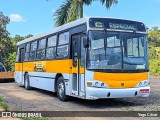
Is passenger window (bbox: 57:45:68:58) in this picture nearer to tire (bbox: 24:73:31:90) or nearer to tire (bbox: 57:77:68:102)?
tire (bbox: 57:77:68:102)

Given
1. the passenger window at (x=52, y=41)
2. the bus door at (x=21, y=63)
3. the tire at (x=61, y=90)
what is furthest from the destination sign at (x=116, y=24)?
the bus door at (x=21, y=63)

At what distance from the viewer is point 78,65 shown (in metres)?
13.2

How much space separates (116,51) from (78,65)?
1477 millimetres

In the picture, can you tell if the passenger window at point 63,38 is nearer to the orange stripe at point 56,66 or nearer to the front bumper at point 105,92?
the orange stripe at point 56,66

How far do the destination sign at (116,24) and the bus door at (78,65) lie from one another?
0.85m

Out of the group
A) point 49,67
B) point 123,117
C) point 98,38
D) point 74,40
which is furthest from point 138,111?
point 49,67

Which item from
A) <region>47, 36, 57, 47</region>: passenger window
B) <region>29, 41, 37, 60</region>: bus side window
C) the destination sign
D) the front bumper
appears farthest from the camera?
<region>29, 41, 37, 60</region>: bus side window

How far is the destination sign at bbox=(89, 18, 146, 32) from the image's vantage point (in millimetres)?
12727

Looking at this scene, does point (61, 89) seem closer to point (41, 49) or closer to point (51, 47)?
point (51, 47)

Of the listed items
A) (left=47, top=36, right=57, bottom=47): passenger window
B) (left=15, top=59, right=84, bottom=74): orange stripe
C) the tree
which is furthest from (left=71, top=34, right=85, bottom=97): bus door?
the tree

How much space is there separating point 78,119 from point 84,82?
7.94ft

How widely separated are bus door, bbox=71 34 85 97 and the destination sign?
846 millimetres

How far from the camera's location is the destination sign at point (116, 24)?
12.7 m

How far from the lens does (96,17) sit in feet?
42.2
